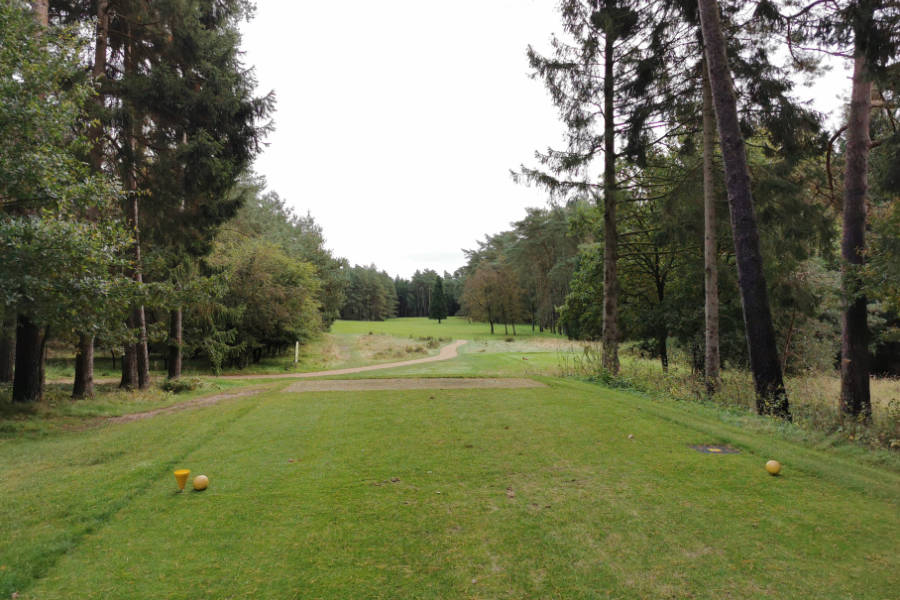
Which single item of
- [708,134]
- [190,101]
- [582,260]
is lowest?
[582,260]

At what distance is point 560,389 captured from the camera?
846 cm

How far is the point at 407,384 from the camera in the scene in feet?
30.3

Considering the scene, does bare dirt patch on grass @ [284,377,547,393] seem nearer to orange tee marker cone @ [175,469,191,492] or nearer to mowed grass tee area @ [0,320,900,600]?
mowed grass tee area @ [0,320,900,600]

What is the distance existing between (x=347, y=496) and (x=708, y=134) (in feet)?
35.9

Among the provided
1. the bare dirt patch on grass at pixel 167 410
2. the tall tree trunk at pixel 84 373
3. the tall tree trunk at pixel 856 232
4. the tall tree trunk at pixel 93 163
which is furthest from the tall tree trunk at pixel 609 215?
the tall tree trunk at pixel 84 373

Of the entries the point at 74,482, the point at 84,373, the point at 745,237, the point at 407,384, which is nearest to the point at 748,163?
the point at 745,237

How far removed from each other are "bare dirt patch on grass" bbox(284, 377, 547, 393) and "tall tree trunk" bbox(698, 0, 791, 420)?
157 inches

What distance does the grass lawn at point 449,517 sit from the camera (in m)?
2.22

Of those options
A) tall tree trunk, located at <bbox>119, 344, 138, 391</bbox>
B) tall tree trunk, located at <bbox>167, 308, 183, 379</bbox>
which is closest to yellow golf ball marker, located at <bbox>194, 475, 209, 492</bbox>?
tall tree trunk, located at <bbox>119, 344, 138, 391</bbox>

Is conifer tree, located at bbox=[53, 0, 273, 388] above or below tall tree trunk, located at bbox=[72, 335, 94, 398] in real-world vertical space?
above

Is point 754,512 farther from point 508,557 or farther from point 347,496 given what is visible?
point 347,496

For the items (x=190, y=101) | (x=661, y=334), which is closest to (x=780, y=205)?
(x=661, y=334)

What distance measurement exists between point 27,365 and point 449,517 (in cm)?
1101

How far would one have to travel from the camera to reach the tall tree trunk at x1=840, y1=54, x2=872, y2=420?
8.14 meters
